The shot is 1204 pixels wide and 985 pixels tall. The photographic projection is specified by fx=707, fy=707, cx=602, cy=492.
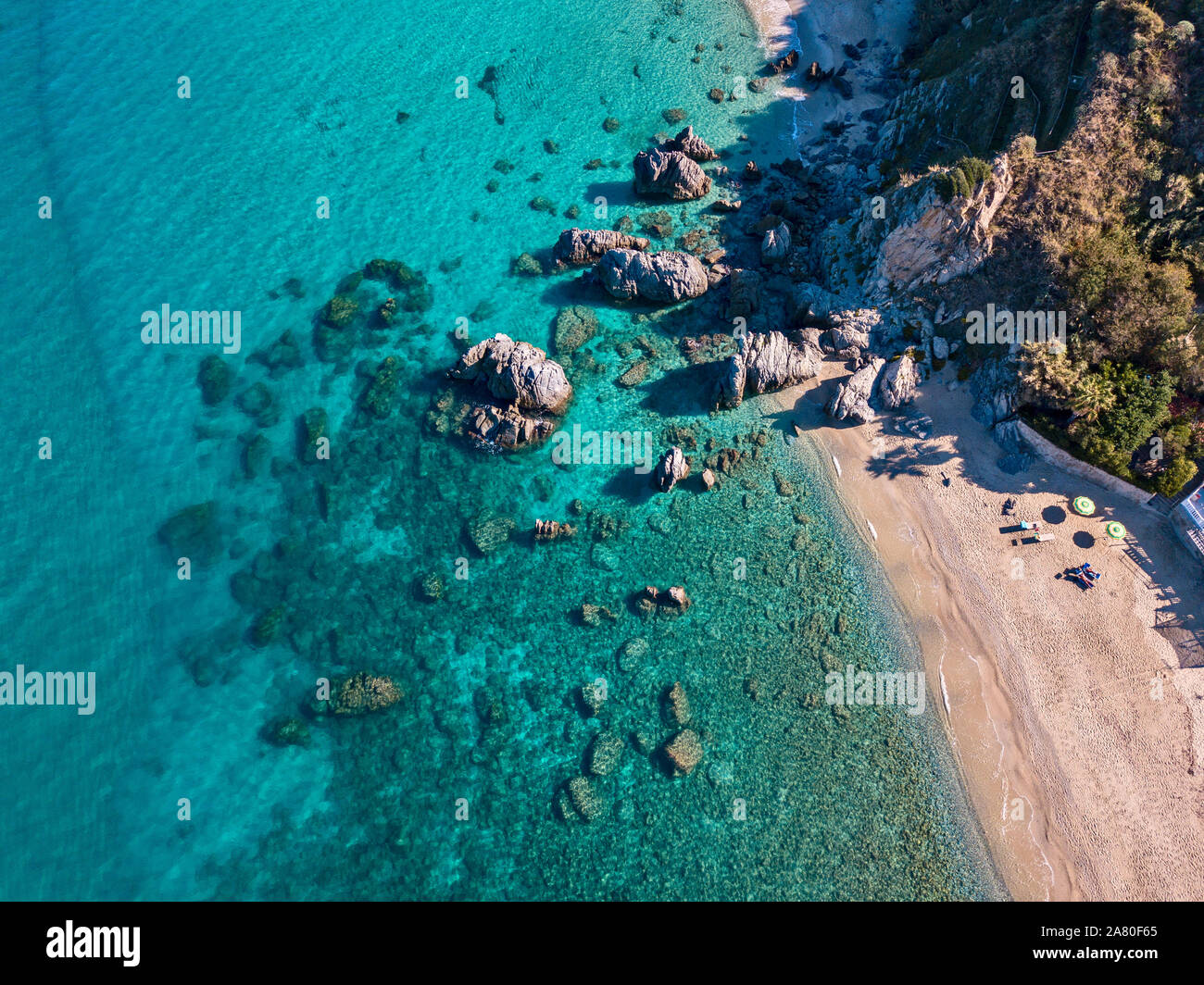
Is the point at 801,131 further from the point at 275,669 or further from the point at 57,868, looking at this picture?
the point at 57,868

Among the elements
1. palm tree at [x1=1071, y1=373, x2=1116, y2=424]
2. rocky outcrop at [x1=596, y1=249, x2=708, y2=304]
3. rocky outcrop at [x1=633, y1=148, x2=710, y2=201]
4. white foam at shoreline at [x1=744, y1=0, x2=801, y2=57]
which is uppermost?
white foam at shoreline at [x1=744, y1=0, x2=801, y2=57]

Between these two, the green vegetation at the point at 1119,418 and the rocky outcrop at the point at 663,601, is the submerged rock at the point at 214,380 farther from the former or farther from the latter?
the green vegetation at the point at 1119,418

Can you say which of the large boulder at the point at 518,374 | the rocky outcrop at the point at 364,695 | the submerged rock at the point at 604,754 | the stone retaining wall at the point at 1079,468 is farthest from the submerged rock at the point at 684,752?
the stone retaining wall at the point at 1079,468

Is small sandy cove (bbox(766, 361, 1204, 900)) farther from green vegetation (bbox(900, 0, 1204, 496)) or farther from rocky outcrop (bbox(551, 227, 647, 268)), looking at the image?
rocky outcrop (bbox(551, 227, 647, 268))

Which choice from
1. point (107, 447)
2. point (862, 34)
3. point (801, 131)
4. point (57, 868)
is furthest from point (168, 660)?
point (862, 34)

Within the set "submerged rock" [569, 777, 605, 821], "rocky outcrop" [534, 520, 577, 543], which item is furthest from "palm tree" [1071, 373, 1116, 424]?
"submerged rock" [569, 777, 605, 821]

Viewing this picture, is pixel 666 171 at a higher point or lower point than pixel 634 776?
higher

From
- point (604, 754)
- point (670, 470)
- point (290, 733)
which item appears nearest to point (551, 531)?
point (670, 470)
